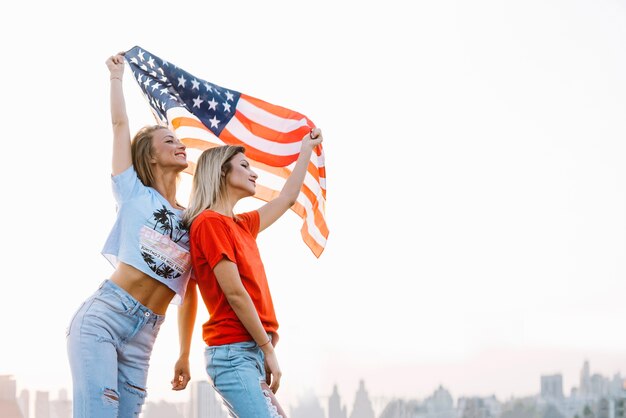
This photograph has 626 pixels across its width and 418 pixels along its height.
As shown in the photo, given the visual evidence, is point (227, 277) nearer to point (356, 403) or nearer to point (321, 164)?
point (321, 164)

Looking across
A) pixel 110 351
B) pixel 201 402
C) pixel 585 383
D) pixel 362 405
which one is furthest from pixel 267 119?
pixel 585 383

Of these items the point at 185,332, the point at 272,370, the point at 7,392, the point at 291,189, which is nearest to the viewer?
the point at 272,370

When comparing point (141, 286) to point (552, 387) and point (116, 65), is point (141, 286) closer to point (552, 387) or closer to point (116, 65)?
point (116, 65)

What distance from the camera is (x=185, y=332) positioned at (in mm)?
4602

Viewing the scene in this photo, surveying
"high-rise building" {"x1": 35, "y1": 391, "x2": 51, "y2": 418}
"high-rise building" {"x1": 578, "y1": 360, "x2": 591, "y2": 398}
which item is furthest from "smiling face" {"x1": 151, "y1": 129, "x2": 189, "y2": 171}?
"high-rise building" {"x1": 578, "y1": 360, "x2": 591, "y2": 398}

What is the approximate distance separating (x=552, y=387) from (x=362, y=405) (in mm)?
26372

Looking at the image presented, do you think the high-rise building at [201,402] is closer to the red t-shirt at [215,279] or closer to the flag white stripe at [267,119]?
the flag white stripe at [267,119]

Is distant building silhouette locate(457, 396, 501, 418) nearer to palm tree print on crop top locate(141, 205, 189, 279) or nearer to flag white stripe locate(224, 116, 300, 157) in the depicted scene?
flag white stripe locate(224, 116, 300, 157)

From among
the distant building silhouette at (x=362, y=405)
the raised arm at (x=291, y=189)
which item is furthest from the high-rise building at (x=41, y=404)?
the distant building silhouette at (x=362, y=405)

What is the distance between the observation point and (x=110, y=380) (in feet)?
13.4

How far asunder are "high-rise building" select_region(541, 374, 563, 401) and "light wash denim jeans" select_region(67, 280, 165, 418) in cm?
5928

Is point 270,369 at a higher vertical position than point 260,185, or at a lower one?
lower

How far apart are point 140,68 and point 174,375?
178 centimetres

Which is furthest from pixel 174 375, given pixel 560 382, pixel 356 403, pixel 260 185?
pixel 560 382
